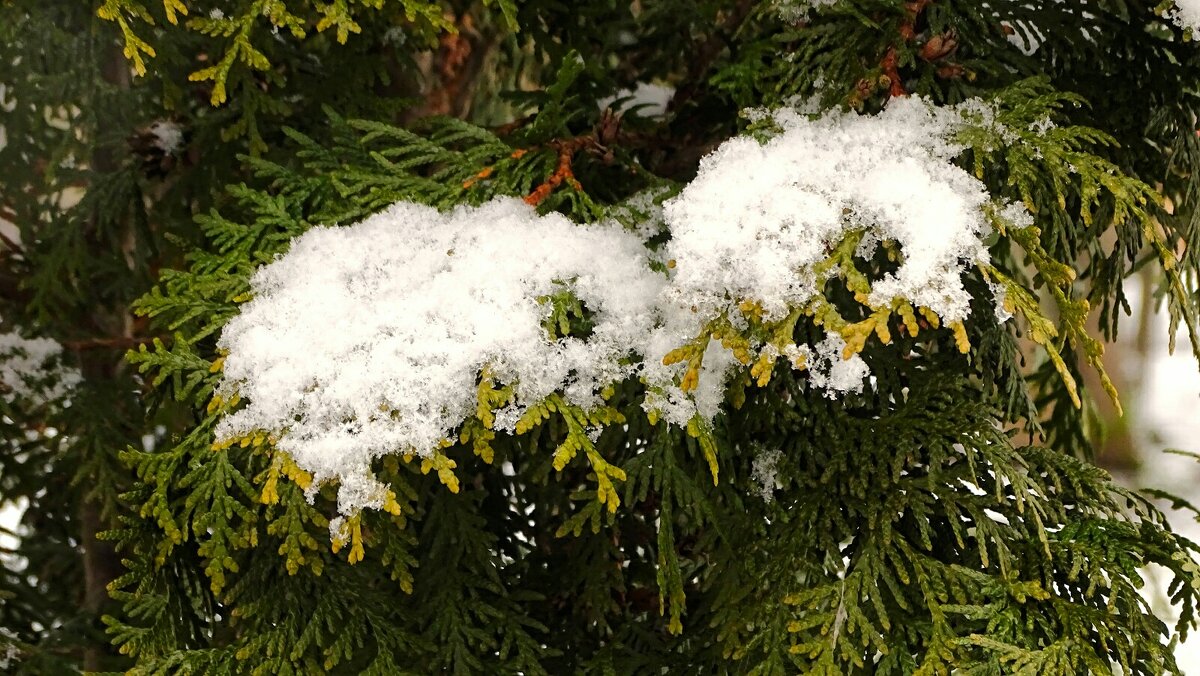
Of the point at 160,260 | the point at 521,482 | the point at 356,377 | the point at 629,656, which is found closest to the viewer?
the point at 356,377

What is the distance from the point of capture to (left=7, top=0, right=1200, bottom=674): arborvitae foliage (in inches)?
41.5

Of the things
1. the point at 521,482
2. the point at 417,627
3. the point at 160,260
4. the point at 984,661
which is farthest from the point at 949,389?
the point at 160,260

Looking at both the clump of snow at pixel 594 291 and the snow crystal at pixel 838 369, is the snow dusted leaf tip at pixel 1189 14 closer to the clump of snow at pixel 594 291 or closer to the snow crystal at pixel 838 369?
the clump of snow at pixel 594 291

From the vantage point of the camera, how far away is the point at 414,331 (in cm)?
107

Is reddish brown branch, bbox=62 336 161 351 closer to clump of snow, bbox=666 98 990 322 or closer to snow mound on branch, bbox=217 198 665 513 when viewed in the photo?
snow mound on branch, bbox=217 198 665 513

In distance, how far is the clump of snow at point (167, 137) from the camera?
172 centimetres

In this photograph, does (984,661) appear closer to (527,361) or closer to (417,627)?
(527,361)

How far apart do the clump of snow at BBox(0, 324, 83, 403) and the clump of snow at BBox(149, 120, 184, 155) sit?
0.49m

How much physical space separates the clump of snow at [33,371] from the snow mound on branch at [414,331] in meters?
0.94

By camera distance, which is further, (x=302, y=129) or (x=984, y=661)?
(x=302, y=129)

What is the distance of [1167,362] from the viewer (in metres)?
5.55

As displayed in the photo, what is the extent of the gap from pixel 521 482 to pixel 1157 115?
42.6 inches

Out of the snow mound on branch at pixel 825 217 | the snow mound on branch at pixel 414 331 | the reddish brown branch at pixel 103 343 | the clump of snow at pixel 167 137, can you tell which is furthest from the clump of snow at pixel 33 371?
the snow mound on branch at pixel 825 217

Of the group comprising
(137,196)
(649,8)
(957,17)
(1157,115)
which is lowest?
(1157,115)
